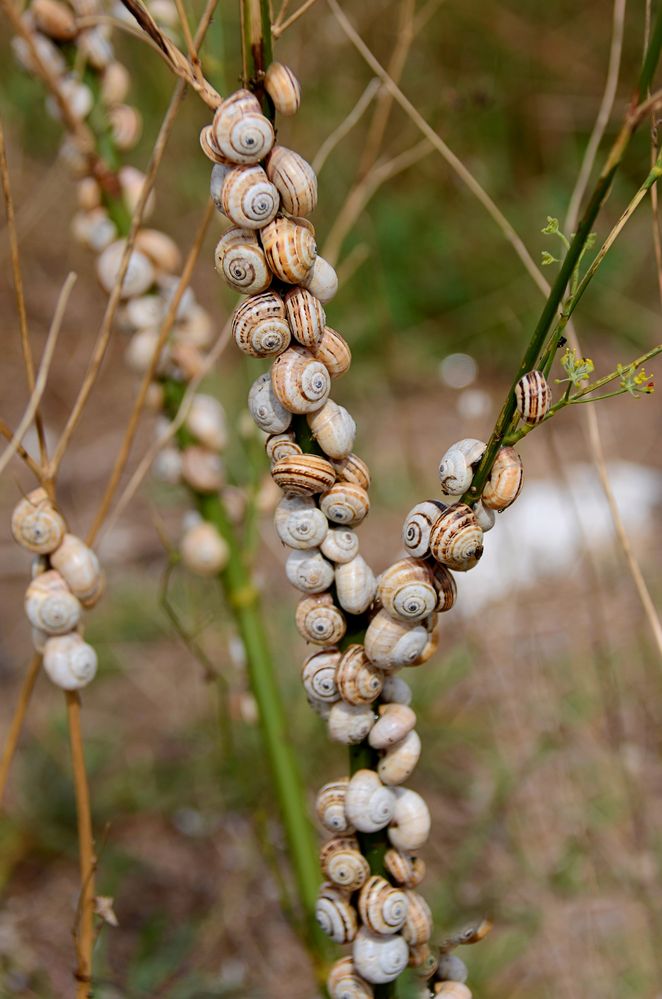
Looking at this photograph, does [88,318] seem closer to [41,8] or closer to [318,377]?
[41,8]

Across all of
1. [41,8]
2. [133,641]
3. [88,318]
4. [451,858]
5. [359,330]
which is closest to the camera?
[41,8]

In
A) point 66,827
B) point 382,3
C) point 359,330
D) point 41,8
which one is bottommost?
point 66,827

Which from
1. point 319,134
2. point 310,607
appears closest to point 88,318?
point 319,134

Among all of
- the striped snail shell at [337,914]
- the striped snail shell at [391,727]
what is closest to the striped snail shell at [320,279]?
the striped snail shell at [391,727]

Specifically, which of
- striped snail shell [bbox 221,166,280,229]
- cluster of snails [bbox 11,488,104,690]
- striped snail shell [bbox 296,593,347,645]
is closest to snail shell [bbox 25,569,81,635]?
cluster of snails [bbox 11,488,104,690]

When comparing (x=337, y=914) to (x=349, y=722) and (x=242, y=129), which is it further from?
(x=242, y=129)

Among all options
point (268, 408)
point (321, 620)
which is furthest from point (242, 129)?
point (321, 620)
